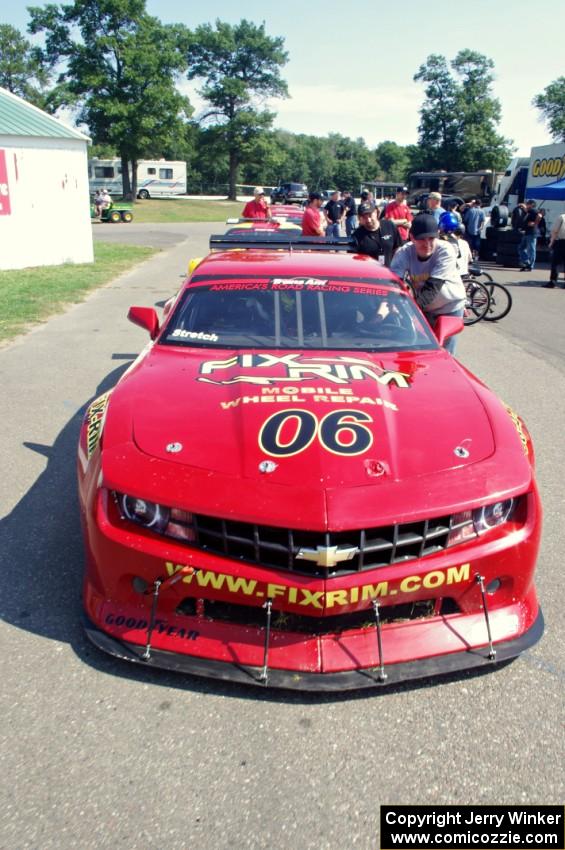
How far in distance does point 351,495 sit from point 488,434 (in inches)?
32.4

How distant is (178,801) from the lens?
7.17 feet

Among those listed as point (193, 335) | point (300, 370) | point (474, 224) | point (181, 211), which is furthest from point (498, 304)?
point (181, 211)

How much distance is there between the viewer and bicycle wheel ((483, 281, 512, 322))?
1134cm

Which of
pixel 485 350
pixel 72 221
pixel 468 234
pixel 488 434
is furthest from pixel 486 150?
pixel 488 434

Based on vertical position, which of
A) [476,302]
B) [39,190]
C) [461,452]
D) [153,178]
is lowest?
[476,302]

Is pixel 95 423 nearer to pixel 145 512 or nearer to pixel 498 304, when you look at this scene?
pixel 145 512

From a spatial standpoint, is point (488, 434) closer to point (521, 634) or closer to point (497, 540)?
point (497, 540)

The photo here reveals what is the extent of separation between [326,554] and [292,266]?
2.60 meters

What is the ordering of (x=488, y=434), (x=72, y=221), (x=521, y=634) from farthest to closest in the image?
(x=72, y=221) → (x=488, y=434) → (x=521, y=634)

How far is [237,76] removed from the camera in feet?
217

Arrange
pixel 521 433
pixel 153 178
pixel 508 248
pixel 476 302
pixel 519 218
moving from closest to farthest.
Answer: pixel 521 433
pixel 476 302
pixel 508 248
pixel 519 218
pixel 153 178

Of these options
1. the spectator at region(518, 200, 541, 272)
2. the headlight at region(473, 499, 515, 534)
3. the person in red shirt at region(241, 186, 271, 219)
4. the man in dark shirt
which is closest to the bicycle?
the man in dark shirt

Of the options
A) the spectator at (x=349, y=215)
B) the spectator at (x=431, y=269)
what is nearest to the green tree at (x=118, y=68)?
the spectator at (x=349, y=215)

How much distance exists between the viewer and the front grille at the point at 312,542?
8.36ft
